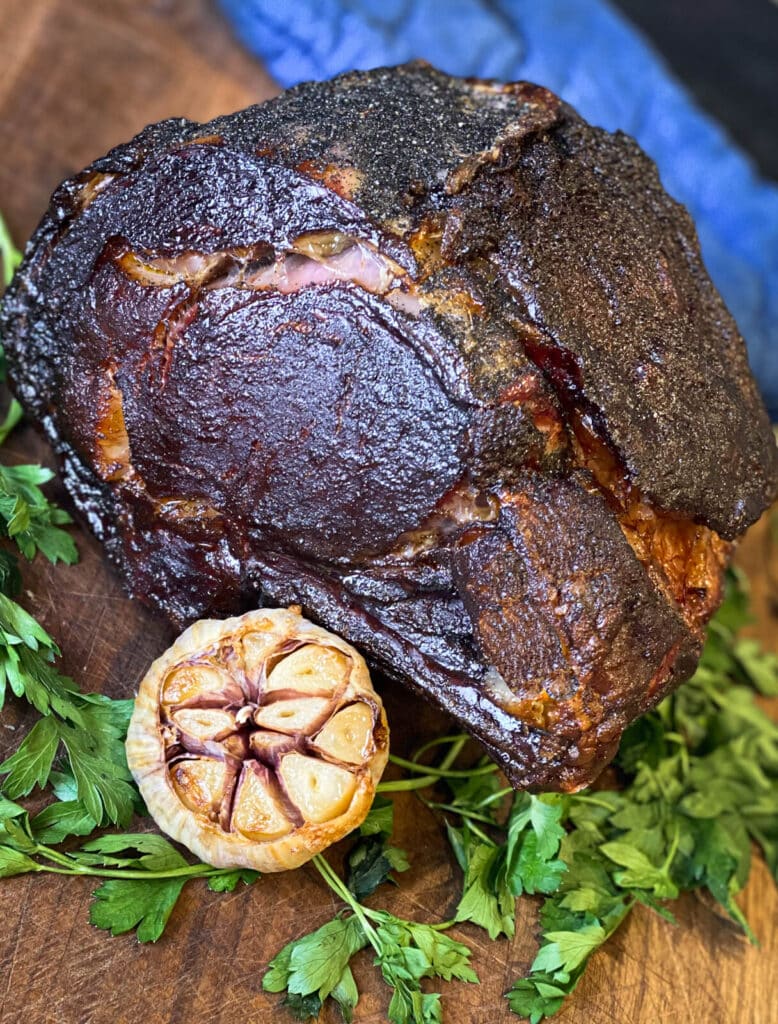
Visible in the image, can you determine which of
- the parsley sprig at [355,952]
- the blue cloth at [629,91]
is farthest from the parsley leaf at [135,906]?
the blue cloth at [629,91]

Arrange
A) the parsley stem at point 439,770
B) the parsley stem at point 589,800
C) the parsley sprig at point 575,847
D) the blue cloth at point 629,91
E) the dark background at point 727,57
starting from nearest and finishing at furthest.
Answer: the parsley sprig at point 575,847
the parsley stem at point 439,770
the parsley stem at point 589,800
the blue cloth at point 629,91
the dark background at point 727,57

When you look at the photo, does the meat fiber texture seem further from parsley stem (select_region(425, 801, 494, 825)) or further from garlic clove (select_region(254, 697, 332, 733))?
parsley stem (select_region(425, 801, 494, 825))

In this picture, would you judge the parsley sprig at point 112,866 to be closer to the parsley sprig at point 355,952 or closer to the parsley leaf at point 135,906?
the parsley leaf at point 135,906

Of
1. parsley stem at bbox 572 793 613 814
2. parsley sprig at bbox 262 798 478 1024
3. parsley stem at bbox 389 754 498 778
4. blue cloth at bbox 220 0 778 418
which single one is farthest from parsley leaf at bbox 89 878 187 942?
blue cloth at bbox 220 0 778 418

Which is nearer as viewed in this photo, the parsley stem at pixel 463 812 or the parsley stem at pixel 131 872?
the parsley stem at pixel 131 872

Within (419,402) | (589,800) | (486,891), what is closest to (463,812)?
(486,891)

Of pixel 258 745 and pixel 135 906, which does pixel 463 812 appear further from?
pixel 135 906
